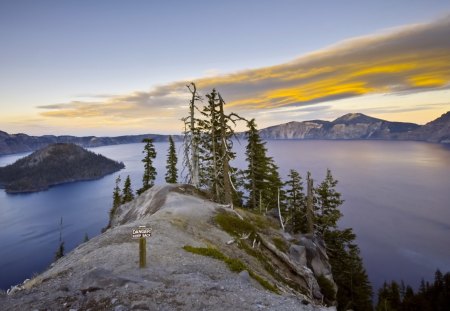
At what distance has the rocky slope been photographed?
29.8 feet

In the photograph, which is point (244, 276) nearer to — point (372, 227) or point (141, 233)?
point (141, 233)

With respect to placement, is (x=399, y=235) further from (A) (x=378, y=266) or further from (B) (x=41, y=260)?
(B) (x=41, y=260)

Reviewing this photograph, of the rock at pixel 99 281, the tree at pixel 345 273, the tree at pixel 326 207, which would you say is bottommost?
the tree at pixel 345 273

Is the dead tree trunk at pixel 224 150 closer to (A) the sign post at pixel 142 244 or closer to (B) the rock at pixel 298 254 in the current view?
(B) the rock at pixel 298 254

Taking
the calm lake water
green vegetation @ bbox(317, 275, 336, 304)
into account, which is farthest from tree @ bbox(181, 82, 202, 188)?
the calm lake water

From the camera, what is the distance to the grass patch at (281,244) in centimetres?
2411

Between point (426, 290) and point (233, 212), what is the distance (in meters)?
71.2

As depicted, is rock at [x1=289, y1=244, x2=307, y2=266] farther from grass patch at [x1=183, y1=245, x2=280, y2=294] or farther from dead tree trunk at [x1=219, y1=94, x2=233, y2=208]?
grass patch at [x1=183, y1=245, x2=280, y2=294]

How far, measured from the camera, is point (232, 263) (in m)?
14.7

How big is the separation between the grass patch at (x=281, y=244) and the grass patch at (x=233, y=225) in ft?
10.0

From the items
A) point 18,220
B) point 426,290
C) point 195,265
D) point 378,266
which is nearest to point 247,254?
point 195,265

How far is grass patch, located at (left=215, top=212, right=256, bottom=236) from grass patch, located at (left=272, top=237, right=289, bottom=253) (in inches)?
120

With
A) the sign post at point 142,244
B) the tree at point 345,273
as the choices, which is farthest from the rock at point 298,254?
the tree at point 345,273

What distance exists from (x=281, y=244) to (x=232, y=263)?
11132 millimetres
